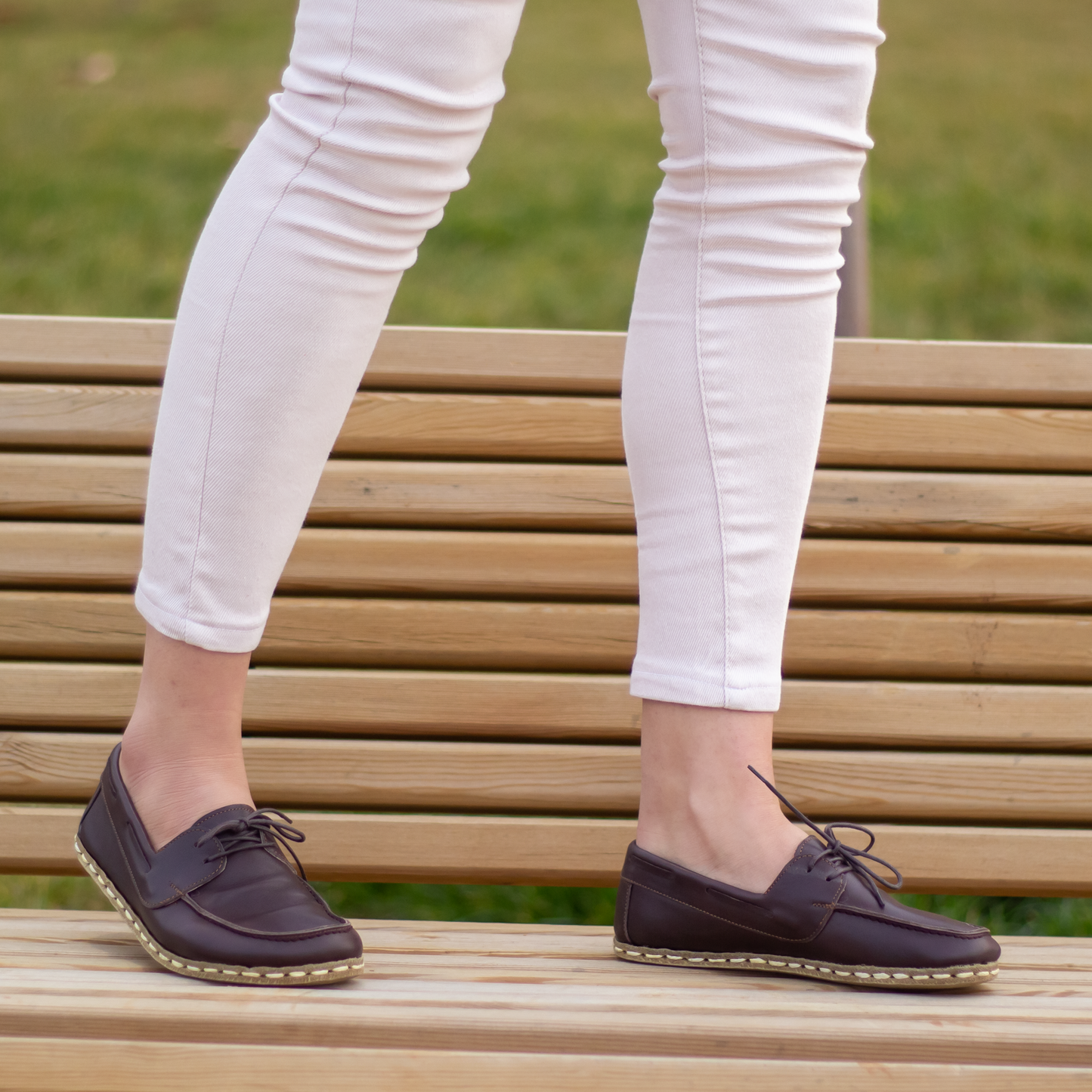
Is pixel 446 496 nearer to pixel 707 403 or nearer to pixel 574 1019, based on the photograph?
pixel 707 403

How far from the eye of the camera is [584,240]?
147 inches

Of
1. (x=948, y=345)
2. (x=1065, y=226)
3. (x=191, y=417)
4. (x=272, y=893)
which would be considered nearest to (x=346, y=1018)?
(x=272, y=893)

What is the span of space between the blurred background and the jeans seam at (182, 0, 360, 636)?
Result: 0.97 metres

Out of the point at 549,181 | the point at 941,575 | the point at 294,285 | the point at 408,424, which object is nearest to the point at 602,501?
the point at 408,424

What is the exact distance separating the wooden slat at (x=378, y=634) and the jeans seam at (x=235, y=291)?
16.2 inches

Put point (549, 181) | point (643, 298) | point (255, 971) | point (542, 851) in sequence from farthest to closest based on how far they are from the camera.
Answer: point (549, 181)
point (542, 851)
point (643, 298)
point (255, 971)

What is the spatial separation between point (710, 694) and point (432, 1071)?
34cm

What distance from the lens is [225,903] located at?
873mm

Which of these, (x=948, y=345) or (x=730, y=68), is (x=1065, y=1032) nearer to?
(x=730, y=68)

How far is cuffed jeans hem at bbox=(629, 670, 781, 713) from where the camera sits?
0.92 metres

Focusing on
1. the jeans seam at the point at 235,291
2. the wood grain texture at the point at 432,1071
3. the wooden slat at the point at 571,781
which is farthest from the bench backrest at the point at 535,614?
the wood grain texture at the point at 432,1071

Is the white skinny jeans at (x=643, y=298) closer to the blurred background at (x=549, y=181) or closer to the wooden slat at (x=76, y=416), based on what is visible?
the wooden slat at (x=76, y=416)

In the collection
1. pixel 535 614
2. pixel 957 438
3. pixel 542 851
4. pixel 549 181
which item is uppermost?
pixel 549 181

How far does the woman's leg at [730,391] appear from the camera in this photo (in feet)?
2.94
